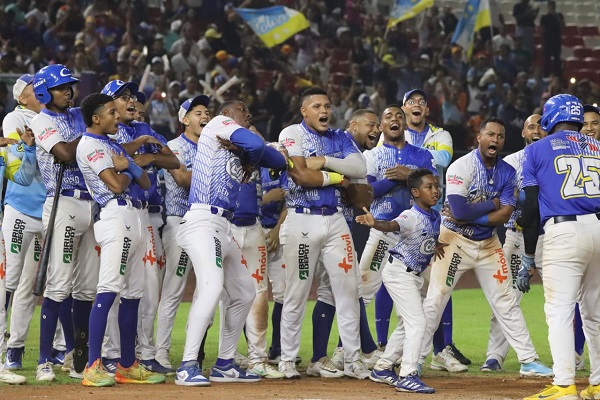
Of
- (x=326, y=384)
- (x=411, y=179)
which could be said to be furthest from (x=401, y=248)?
(x=326, y=384)

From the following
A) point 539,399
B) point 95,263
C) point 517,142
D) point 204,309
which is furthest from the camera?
point 517,142

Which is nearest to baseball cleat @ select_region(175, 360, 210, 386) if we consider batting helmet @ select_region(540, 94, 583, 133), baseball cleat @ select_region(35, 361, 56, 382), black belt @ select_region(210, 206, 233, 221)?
baseball cleat @ select_region(35, 361, 56, 382)

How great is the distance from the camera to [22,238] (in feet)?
31.7

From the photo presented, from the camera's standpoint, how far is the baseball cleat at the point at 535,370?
9.30 metres

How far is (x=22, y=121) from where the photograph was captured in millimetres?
9539

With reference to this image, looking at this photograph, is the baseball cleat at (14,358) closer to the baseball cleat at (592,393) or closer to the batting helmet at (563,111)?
the baseball cleat at (592,393)

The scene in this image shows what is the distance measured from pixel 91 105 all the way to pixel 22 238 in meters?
1.78

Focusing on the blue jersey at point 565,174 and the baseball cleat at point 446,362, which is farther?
the baseball cleat at point 446,362

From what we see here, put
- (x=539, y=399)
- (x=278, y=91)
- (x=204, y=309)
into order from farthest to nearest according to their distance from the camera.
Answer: (x=278, y=91), (x=204, y=309), (x=539, y=399)

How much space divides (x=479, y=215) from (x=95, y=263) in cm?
338

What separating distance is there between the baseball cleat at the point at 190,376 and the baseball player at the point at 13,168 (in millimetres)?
1266

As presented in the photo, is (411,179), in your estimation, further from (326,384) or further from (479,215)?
(326,384)

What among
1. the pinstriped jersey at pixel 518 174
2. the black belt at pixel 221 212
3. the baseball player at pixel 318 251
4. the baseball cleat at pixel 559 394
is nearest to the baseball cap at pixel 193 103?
the baseball player at pixel 318 251

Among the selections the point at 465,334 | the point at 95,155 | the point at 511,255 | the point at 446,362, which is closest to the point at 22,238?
the point at 95,155
